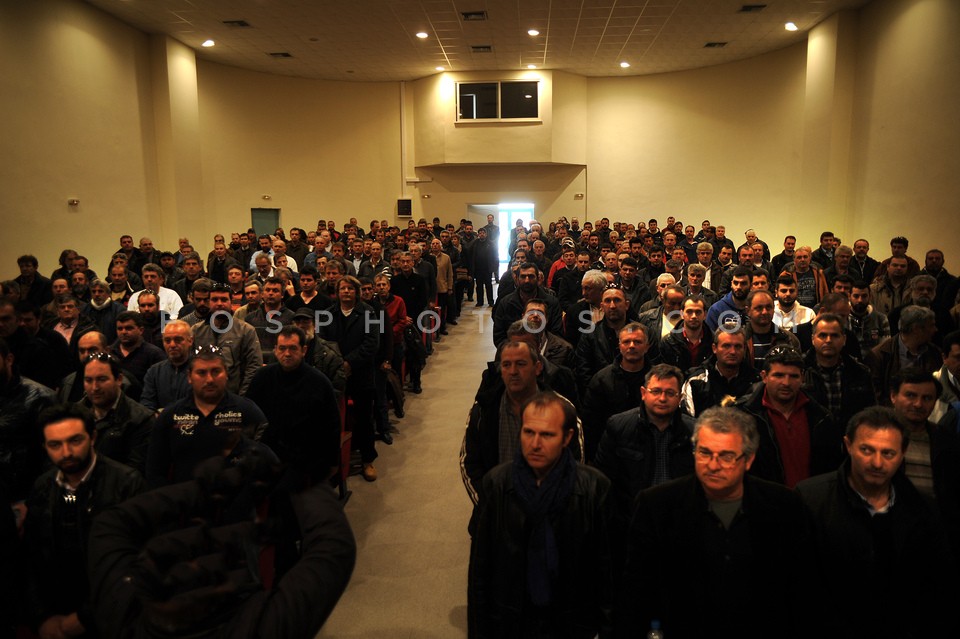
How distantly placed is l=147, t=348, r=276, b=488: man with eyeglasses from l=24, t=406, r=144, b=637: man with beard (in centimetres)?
54

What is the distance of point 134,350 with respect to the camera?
504cm

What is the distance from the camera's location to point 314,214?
1886 cm

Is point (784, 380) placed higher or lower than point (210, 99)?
lower

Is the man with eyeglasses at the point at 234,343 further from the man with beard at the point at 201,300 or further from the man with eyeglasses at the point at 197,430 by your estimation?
the man with eyeglasses at the point at 197,430

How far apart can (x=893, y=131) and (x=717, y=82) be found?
6340 mm

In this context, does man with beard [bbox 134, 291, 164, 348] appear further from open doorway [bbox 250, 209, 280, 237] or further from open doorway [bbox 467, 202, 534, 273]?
open doorway [bbox 467, 202, 534, 273]

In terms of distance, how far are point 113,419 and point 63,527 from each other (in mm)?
909

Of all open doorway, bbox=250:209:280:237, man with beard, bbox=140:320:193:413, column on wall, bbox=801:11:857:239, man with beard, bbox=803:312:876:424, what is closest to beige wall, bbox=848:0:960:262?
column on wall, bbox=801:11:857:239

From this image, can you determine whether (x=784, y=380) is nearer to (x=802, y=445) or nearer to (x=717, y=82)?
(x=802, y=445)

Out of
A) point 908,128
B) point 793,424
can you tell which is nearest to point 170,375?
point 793,424

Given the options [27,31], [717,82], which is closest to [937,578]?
[27,31]

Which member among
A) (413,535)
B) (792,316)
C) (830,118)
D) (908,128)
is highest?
(830,118)

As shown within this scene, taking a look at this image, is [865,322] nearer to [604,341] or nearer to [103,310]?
[604,341]

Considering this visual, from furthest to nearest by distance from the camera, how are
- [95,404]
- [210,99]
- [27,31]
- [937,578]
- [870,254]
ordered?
1. [210,99]
2. [870,254]
3. [27,31]
4. [95,404]
5. [937,578]
